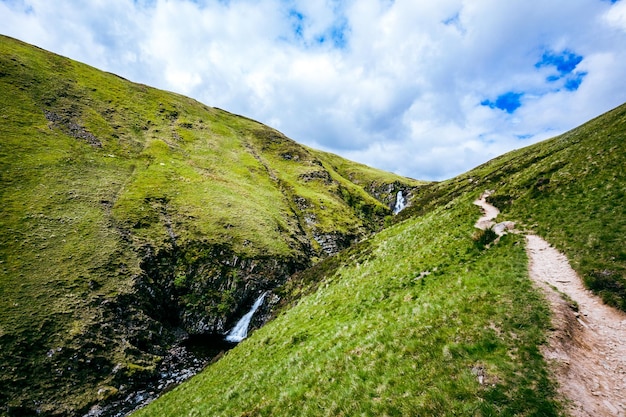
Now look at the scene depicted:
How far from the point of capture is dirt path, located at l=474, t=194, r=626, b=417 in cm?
1008

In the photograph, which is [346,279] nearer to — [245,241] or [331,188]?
[245,241]

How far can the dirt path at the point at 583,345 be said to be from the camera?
10.1 metres

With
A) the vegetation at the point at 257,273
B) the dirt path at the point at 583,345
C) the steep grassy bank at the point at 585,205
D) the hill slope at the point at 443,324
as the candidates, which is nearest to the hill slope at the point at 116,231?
the vegetation at the point at 257,273

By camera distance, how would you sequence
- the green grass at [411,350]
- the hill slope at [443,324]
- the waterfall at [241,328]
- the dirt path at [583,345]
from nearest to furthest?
the dirt path at [583,345]
the green grass at [411,350]
the hill slope at [443,324]
the waterfall at [241,328]

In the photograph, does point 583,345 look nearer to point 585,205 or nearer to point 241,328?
point 585,205

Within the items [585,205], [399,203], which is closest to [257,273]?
[585,205]

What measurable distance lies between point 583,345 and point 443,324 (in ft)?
18.5

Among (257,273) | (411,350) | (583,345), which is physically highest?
(257,273)

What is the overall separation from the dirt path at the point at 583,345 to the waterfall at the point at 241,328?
47.1m

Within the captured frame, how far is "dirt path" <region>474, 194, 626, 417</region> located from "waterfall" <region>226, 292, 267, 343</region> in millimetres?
47088

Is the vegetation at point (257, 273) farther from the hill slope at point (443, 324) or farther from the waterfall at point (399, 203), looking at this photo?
the waterfall at point (399, 203)

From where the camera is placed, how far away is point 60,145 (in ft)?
249

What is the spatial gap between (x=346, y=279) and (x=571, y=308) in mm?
21385

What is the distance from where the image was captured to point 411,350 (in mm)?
14688
